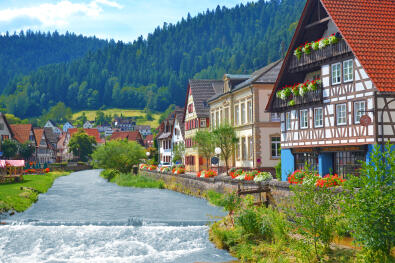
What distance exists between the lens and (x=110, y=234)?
23.9 m

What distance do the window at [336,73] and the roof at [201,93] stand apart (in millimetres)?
31819

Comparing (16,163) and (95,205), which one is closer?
(95,205)

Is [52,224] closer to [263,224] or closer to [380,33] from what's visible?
[263,224]

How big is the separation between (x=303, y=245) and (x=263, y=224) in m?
4.12

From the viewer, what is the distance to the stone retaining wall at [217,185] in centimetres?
2542

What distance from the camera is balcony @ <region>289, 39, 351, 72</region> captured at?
26895 mm

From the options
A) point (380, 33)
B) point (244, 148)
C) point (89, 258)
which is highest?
point (380, 33)

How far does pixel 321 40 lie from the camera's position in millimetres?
28375

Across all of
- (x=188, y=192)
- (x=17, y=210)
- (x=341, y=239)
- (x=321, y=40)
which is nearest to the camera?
(x=341, y=239)

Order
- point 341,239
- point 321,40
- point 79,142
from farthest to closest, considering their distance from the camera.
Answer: point 79,142 → point 321,40 → point 341,239

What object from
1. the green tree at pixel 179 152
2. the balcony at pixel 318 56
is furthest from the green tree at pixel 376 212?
the green tree at pixel 179 152

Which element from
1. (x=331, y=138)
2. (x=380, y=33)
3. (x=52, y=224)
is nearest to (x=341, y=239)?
(x=331, y=138)

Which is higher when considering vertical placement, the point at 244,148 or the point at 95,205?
the point at 244,148

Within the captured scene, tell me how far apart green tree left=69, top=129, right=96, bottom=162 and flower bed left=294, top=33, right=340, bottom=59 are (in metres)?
98.5
